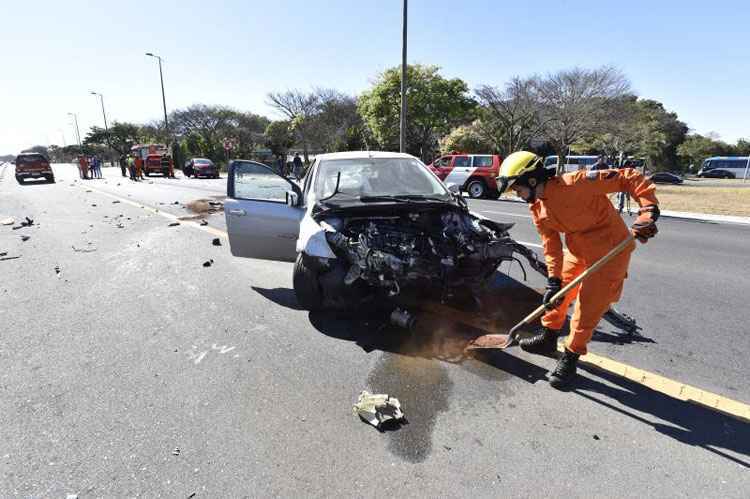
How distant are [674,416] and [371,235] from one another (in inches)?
95.2

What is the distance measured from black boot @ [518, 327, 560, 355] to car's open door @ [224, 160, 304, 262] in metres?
2.64

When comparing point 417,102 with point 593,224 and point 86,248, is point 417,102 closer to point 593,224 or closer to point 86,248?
point 86,248

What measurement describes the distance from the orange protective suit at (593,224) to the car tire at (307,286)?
2.03m

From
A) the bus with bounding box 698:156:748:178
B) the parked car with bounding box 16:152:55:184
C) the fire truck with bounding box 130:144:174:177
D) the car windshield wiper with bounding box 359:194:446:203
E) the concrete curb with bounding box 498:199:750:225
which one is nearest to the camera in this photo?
the car windshield wiper with bounding box 359:194:446:203

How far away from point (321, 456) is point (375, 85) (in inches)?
1161

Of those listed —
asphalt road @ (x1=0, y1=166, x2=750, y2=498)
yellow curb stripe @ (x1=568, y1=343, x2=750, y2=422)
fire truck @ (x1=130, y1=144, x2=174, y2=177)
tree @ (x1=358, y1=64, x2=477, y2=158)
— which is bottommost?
asphalt road @ (x1=0, y1=166, x2=750, y2=498)

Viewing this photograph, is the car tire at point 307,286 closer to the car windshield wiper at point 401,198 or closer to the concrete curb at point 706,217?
the car windshield wiper at point 401,198

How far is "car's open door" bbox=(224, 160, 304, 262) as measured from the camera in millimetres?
4480

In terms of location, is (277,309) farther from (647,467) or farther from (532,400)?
(647,467)

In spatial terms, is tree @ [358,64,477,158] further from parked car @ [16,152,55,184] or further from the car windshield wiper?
the car windshield wiper

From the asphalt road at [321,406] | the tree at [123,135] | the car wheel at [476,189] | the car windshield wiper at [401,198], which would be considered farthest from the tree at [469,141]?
the tree at [123,135]

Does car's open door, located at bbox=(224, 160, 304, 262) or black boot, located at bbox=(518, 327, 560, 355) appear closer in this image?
black boot, located at bbox=(518, 327, 560, 355)

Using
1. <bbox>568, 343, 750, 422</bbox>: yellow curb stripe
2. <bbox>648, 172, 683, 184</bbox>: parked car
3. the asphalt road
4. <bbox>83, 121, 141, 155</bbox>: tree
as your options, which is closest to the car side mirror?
the asphalt road

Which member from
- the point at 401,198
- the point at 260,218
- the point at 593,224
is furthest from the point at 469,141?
the point at 593,224
